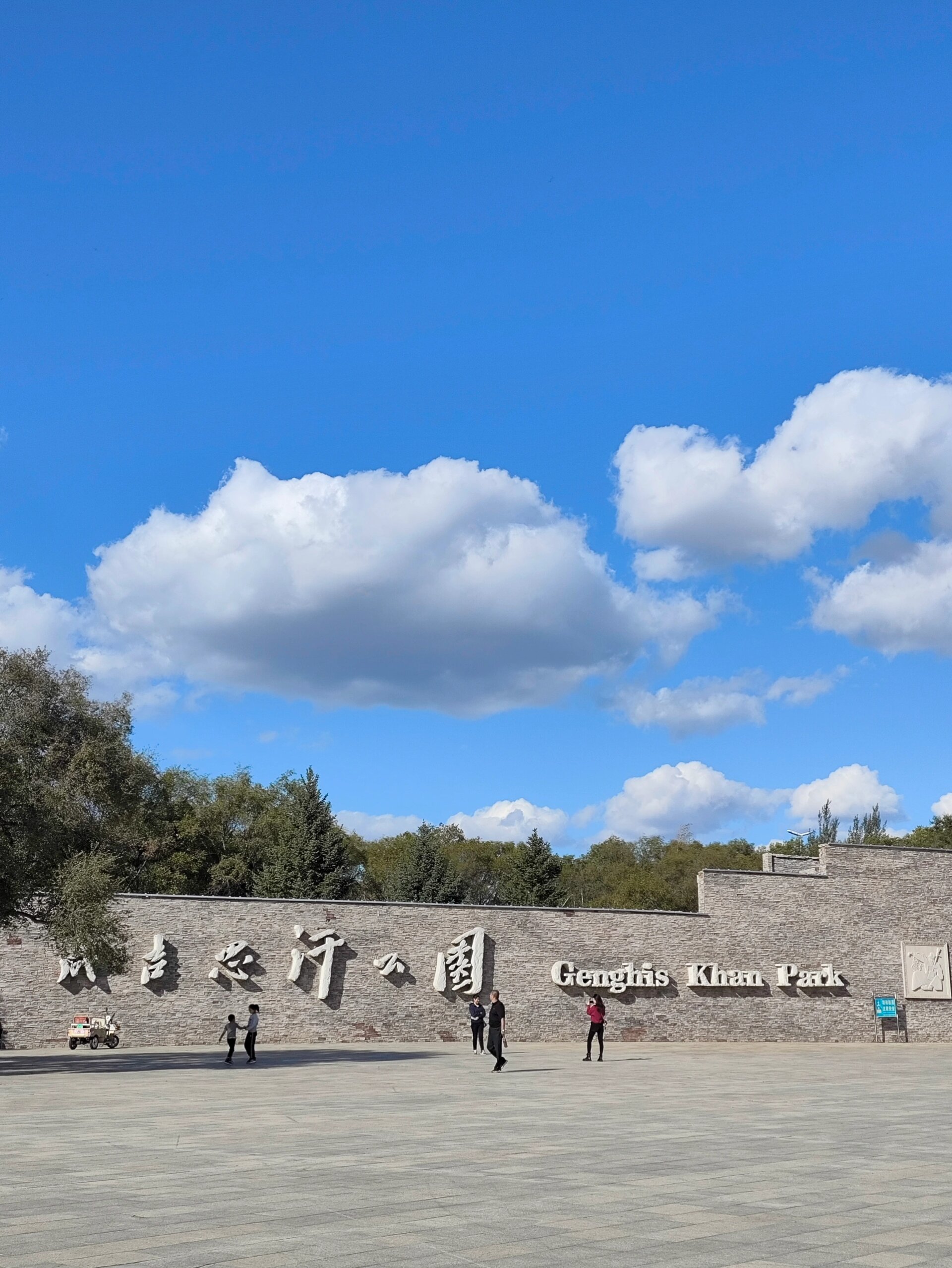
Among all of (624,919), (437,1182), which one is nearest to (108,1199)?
(437,1182)

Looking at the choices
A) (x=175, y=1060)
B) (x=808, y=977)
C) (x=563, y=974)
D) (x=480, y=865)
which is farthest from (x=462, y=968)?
(x=480, y=865)

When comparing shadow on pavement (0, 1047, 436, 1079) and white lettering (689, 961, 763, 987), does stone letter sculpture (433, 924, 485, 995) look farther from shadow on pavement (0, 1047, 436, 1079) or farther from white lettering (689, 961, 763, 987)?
white lettering (689, 961, 763, 987)

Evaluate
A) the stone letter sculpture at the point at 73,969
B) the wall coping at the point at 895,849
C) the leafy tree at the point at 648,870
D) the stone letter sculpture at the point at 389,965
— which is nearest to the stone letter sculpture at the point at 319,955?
the stone letter sculpture at the point at 389,965

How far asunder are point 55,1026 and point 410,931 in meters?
9.75

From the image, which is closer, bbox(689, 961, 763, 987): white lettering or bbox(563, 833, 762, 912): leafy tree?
bbox(689, 961, 763, 987): white lettering

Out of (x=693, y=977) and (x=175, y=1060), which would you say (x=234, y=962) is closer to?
(x=175, y=1060)

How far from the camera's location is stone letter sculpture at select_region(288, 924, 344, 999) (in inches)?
1352

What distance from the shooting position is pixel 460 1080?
23.1 meters

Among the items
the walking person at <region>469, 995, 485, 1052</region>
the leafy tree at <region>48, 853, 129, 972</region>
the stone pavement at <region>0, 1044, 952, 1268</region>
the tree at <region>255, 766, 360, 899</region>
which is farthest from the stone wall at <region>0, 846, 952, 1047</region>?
the tree at <region>255, 766, 360, 899</region>

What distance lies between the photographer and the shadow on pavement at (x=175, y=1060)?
25812 millimetres

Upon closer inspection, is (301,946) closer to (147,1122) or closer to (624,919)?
(624,919)

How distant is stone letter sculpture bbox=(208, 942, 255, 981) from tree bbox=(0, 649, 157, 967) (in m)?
4.20

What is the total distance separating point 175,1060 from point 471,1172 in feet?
63.8

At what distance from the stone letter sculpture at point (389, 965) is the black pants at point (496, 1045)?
10.0 meters
